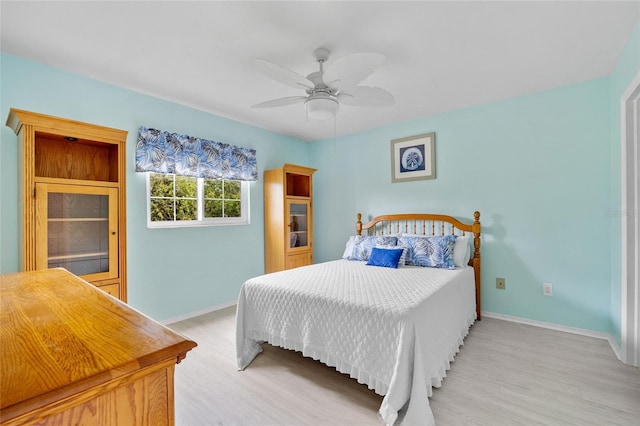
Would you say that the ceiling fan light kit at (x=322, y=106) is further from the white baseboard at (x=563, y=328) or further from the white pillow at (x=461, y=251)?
the white baseboard at (x=563, y=328)

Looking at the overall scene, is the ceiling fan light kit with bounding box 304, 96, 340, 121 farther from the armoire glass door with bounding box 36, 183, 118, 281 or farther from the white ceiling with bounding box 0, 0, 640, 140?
the armoire glass door with bounding box 36, 183, 118, 281

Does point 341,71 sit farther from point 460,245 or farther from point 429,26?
point 460,245

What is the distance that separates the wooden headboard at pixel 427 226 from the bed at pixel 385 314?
17mm

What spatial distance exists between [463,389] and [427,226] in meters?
2.01

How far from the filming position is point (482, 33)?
2039mm

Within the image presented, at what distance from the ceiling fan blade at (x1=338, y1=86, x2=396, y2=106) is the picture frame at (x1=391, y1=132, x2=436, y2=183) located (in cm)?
160

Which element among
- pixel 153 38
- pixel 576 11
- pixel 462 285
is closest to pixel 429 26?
pixel 576 11

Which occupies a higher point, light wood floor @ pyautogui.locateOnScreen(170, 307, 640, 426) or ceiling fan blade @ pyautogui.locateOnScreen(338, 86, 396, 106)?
ceiling fan blade @ pyautogui.locateOnScreen(338, 86, 396, 106)

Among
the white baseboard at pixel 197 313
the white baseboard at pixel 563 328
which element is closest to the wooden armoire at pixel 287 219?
the white baseboard at pixel 197 313

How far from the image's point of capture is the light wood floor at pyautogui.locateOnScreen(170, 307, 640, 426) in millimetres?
1731

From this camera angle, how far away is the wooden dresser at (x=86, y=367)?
1.53 feet

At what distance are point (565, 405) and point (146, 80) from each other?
392 cm

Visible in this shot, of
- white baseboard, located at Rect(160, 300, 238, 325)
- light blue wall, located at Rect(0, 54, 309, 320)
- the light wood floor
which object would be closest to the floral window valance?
light blue wall, located at Rect(0, 54, 309, 320)

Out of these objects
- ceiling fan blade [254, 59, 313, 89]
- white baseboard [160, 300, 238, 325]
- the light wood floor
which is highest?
ceiling fan blade [254, 59, 313, 89]
